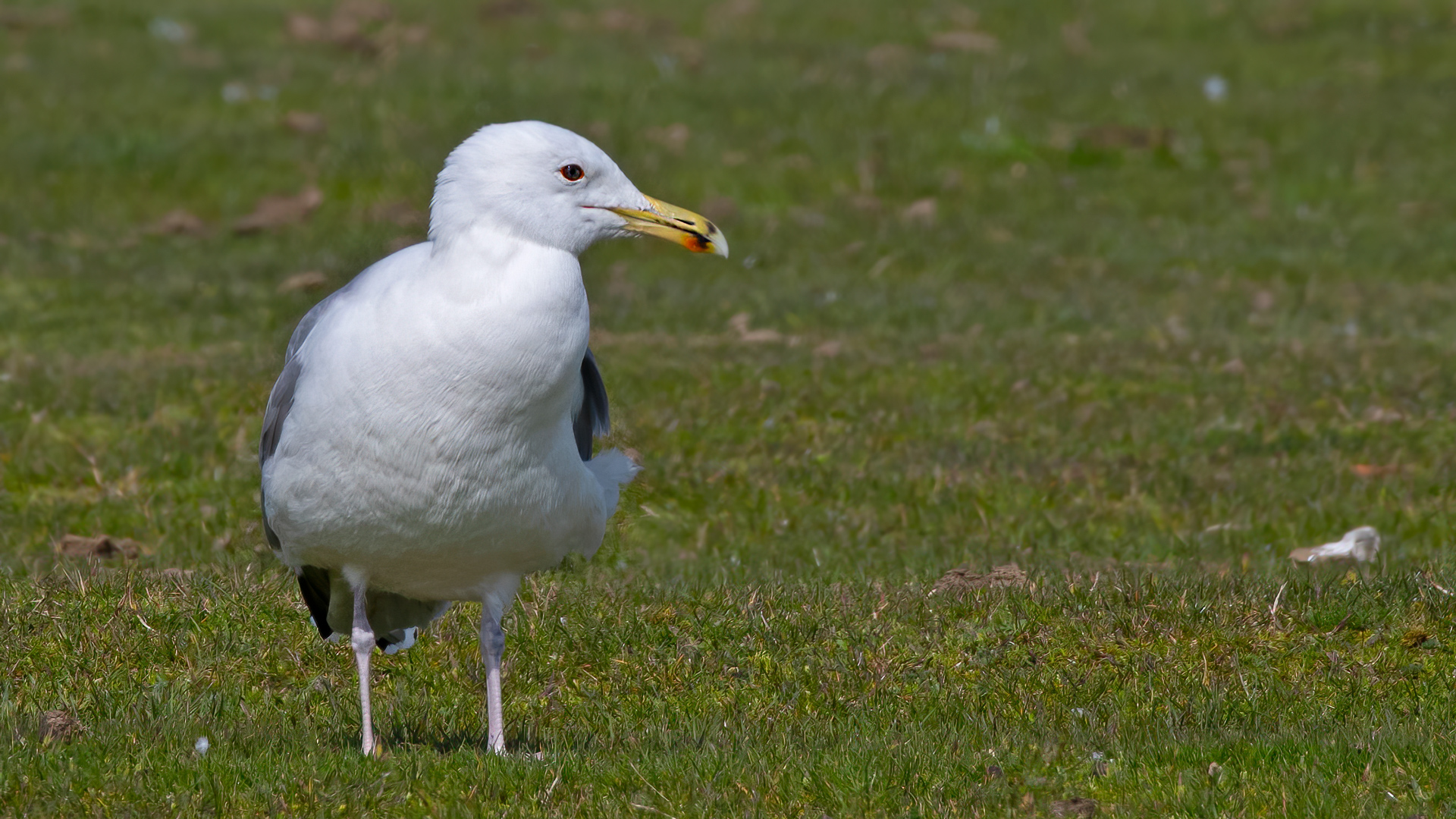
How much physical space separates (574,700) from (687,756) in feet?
3.73

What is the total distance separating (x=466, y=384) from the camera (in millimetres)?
5074

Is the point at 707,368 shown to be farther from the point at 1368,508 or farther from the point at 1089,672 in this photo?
the point at 1089,672

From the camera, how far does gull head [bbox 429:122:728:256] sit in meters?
5.16

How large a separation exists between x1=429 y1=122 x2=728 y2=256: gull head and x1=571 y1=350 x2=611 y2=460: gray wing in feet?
2.49

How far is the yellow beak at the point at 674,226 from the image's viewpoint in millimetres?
5398

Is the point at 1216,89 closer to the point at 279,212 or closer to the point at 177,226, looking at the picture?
the point at 279,212

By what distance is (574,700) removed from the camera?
6473 mm

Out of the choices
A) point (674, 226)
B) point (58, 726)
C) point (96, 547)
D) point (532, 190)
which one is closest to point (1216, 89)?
point (96, 547)

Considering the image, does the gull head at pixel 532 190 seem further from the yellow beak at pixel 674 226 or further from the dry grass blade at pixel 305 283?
the dry grass blade at pixel 305 283

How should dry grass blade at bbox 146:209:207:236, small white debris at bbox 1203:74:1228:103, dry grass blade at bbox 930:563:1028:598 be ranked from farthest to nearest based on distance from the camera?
1. small white debris at bbox 1203:74:1228:103
2. dry grass blade at bbox 146:209:207:236
3. dry grass blade at bbox 930:563:1028:598

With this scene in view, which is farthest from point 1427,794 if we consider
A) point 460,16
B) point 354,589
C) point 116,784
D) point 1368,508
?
point 460,16

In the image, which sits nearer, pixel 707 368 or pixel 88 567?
pixel 88 567

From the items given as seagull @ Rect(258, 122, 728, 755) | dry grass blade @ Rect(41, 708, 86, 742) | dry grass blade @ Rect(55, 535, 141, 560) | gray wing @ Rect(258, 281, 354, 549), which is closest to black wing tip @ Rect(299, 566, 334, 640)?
gray wing @ Rect(258, 281, 354, 549)

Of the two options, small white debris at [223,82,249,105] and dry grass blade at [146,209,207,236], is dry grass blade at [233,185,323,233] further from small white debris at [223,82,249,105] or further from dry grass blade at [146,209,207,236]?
small white debris at [223,82,249,105]
